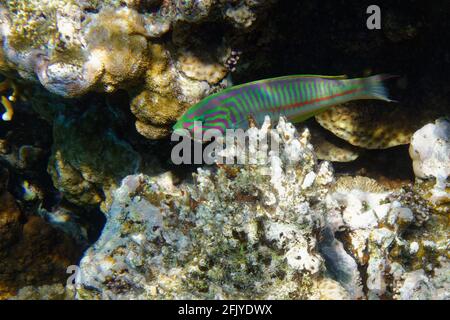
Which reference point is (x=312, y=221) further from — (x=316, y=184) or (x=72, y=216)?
(x=72, y=216)

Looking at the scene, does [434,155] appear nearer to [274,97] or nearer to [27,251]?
[274,97]

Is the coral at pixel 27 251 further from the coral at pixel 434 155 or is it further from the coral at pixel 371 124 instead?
the coral at pixel 434 155

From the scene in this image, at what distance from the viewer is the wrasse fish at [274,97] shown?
9.59ft

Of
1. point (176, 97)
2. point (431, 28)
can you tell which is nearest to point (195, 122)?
point (176, 97)

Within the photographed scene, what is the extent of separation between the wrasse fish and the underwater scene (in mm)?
12

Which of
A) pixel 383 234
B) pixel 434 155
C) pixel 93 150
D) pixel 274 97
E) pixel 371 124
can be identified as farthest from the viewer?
pixel 93 150

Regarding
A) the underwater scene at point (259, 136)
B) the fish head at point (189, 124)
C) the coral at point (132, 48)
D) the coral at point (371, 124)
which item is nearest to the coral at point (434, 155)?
the underwater scene at point (259, 136)

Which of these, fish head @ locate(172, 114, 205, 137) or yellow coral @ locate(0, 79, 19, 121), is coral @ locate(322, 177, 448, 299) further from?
yellow coral @ locate(0, 79, 19, 121)

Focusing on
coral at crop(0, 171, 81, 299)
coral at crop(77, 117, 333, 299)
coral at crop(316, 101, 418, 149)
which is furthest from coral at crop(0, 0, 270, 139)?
coral at crop(0, 171, 81, 299)

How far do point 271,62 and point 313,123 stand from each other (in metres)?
0.90

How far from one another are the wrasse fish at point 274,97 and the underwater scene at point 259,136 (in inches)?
0.5

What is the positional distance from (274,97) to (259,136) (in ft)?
Result: 1.28

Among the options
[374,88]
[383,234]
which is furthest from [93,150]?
[383,234]

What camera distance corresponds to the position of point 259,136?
2941mm
